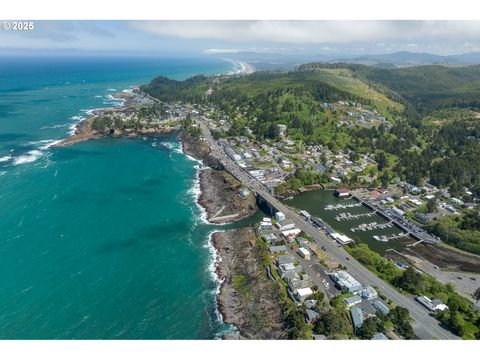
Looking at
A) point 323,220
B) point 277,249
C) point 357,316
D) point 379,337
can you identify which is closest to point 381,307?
point 357,316

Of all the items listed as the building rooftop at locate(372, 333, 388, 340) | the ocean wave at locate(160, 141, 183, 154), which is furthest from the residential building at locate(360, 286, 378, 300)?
the ocean wave at locate(160, 141, 183, 154)

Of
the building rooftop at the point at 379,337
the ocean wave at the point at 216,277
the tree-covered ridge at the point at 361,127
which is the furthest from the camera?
the tree-covered ridge at the point at 361,127

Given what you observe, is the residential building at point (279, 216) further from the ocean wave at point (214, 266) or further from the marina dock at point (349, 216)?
the marina dock at point (349, 216)

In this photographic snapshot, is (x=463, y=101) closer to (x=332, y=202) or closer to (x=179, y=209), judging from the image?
(x=332, y=202)

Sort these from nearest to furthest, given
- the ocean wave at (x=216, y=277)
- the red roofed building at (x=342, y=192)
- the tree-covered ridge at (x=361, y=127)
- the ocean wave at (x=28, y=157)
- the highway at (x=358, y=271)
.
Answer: the highway at (x=358, y=271) < the ocean wave at (x=216, y=277) < the red roofed building at (x=342, y=192) < the ocean wave at (x=28, y=157) < the tree-covered ridge at (x=361, y=127)

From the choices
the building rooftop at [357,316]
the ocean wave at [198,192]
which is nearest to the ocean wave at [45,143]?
the ocean wave at [198,192]

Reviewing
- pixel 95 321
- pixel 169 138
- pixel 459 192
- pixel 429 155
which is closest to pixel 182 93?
pixel 169 138

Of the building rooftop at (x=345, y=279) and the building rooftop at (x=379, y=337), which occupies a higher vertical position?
the building rooftop at (x=345, y=279)
